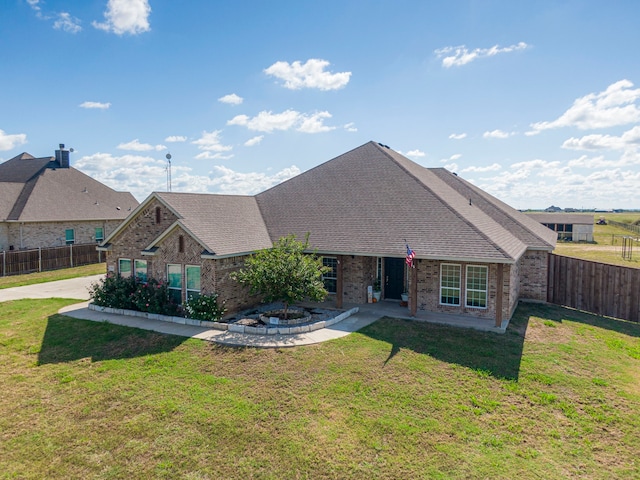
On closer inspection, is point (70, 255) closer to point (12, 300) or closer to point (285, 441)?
point (12, 300)

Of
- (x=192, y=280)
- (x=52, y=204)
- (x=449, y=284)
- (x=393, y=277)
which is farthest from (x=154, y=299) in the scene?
(x=52, y=204)

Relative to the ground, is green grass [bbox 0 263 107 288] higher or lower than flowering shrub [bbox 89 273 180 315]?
lower

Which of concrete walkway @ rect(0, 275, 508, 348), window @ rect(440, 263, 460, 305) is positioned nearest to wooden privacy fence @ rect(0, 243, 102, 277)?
concrete walkway @ rect(0, 275, 508, 348)

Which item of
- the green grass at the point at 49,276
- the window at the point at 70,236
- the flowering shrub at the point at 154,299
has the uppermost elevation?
the window at the point at 70,236

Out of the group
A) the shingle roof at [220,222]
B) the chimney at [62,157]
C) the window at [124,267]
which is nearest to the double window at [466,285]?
the shingle roof at [220,222]

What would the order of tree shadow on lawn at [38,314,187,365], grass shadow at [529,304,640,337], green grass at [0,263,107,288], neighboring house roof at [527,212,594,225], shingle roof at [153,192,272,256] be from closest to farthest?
1. tree shadow on lawn at [38,314,187,365]
2. grass shadow at [529,304,640,337]
3. shingle roof at [153,192,272,256]
4. green grass at [0,263,107,288]
5. neighboring house roof at [527,212,594,225]

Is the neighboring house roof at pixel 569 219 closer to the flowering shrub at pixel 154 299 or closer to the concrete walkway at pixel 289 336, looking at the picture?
the concrete walkway at pixel 289 336

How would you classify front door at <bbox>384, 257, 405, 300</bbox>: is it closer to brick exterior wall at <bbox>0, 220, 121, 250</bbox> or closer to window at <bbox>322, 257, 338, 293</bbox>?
window at <bbox>322, 257, 338, 293</bbox>
